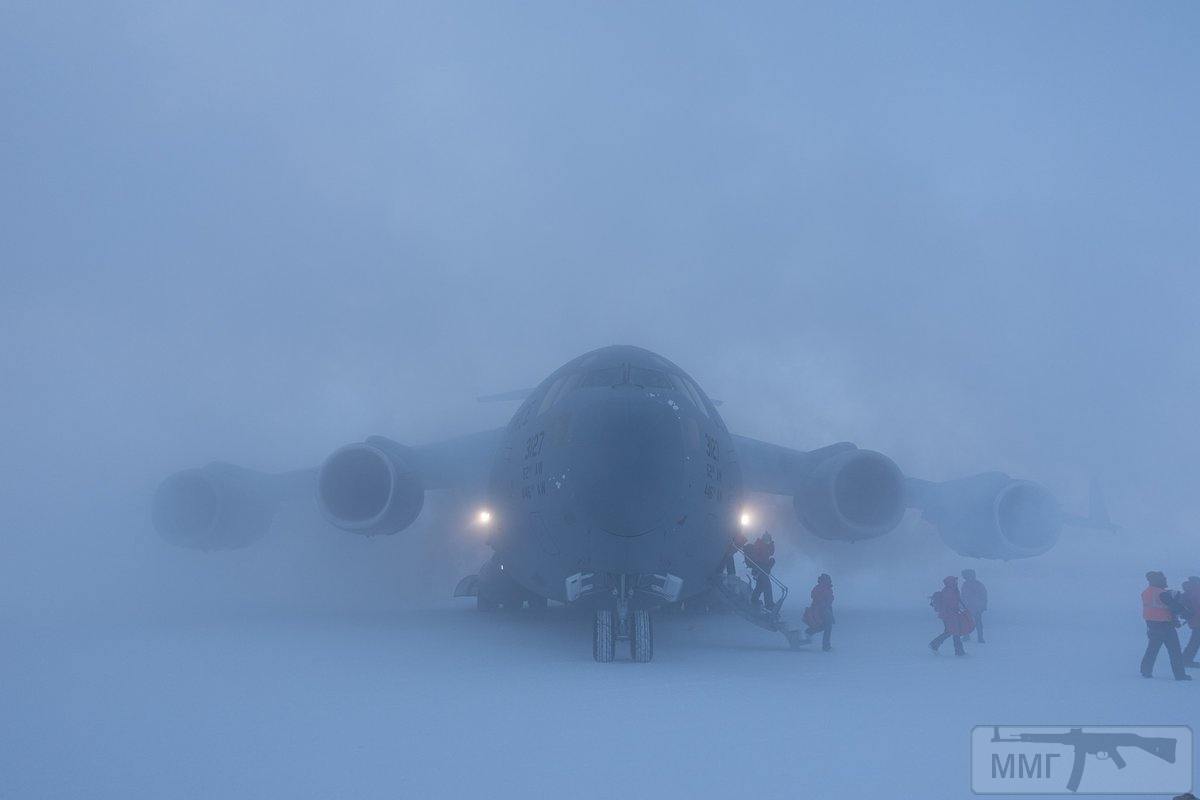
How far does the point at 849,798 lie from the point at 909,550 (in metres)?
17.1

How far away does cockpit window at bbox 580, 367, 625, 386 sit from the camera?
899cm

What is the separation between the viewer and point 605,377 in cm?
912

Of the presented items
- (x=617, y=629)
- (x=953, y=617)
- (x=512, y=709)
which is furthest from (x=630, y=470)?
(x=953, y=617)

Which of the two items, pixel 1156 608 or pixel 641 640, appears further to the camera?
pixel 641 640

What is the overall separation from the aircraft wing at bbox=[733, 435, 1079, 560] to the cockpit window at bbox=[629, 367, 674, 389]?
4.17 m

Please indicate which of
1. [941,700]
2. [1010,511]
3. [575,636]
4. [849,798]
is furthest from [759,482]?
[849,798]

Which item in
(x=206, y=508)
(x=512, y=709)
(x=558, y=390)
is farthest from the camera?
(x=206, y=508)

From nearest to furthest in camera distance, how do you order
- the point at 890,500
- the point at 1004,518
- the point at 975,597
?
the point at 975,597 < the point at 890,500 < the point at 1004,518

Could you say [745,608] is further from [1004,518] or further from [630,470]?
[1004,518]

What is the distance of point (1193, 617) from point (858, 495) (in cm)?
459

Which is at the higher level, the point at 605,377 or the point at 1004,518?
the point at 605,377

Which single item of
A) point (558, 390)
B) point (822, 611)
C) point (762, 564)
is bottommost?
point (822, 611)

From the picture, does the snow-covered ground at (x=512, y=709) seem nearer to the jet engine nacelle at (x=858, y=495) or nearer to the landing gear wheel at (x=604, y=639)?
the landing gear wheel at (x=604, y=639)

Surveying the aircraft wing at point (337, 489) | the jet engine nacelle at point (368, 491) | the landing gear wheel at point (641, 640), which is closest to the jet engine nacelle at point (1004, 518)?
the landing gear wheel at point (641, 640)
